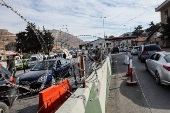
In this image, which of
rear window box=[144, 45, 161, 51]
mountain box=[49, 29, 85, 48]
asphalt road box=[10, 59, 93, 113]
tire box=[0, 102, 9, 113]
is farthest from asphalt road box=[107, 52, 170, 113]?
rear window box=[144, 45, 161, 51]

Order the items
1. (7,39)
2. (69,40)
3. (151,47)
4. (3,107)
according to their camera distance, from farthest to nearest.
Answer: (7,39) < (151,47) < (69,40) < (3,107)

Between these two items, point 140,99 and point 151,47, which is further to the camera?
Answer: point 151,47

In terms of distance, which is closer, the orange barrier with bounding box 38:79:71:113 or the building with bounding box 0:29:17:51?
the building with bounding box 0:29:17:51

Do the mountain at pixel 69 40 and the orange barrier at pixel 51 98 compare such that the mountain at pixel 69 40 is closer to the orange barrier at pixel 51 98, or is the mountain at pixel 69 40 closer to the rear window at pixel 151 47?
the orange barrier at pixel 51 98

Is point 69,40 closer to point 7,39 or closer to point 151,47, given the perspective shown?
point 151,47

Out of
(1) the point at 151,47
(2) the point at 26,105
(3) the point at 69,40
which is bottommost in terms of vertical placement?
(2) the point at 26,105

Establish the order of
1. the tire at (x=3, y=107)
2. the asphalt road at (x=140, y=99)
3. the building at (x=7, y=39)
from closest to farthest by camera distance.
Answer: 1. the building at (x=7, y=39)
2. the tire at (x=3, y=107)
3. the asphalt road at (x=140, y=99)

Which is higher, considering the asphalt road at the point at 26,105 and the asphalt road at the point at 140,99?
the asphalt road at the point at 140,99

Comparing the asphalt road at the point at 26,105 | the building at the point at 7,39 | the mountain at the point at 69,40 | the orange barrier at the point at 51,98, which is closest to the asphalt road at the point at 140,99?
the asphalt road at the point at 26,105

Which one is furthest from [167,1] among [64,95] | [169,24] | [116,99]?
[64,95]

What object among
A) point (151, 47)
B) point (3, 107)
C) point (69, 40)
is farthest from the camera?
point (151, 47)

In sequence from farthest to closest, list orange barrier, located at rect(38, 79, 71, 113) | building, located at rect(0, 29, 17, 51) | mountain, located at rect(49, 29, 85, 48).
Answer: mountain, located at rect(49, 29, 85, 48) → orange barrier, located at rect(38, 79, 71, 113) → building, located at rect(0, 29, 17, 51)

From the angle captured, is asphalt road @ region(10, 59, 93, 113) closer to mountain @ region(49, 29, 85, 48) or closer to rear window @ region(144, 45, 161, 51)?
mountain @ region(49, 29, 85, 48)

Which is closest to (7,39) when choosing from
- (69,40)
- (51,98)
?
(69,40)
